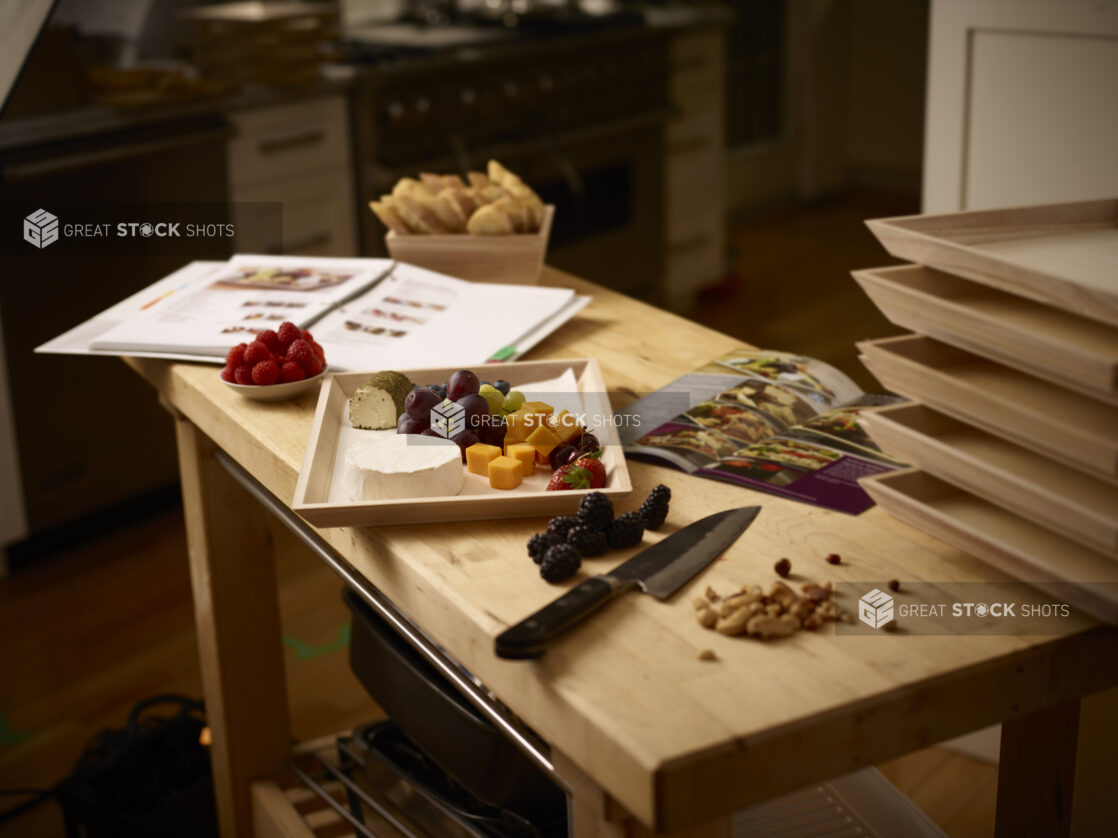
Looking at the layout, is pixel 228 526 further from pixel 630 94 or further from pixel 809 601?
pixel 630 94

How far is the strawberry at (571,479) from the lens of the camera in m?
1.03

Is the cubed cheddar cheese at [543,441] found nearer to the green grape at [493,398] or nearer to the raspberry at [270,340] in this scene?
the green grape at [493,398]

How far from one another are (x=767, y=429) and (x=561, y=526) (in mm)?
314

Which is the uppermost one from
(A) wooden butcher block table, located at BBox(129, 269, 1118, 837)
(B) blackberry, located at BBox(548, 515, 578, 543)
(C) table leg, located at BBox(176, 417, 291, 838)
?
(B) blackberry, located at BBox(548, 515, 578, 543)

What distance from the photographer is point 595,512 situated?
962 mm

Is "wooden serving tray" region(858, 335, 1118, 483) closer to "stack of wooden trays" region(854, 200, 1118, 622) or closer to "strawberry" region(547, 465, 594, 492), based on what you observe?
"stack of wooden trays" region(854, 200, 1118, 622)

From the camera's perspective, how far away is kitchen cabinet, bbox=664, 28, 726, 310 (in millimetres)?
4086

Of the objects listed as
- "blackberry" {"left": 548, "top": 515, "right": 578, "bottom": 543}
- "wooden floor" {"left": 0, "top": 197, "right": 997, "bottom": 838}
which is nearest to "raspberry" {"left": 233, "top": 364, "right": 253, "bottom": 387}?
"blackberry" {"left": 548, "top": 515, "right": 578, "bottom": 543}

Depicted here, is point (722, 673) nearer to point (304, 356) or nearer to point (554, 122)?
point (304, 356)

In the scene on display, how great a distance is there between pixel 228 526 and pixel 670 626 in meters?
0.97

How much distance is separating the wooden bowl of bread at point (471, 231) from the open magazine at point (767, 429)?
1.30ft

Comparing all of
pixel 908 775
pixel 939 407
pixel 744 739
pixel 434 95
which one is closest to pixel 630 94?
pixel 434 95

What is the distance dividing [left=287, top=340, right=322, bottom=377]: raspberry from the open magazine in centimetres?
36

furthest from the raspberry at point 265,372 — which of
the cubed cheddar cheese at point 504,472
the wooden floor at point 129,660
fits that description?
the wooden floor at point 129,660
